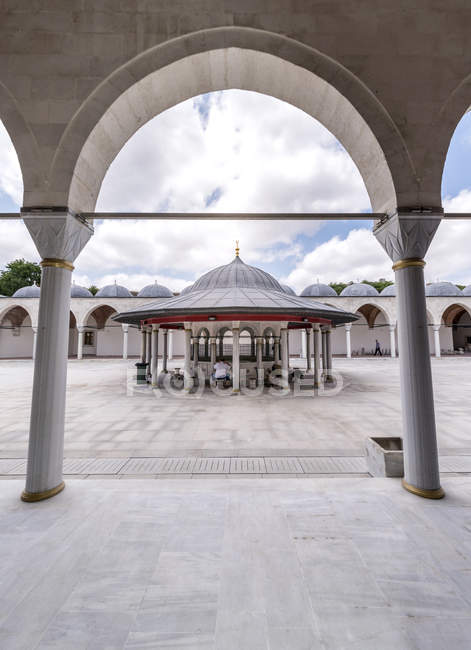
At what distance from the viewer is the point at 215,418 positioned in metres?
8.00

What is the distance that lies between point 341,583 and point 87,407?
8784 millimetres

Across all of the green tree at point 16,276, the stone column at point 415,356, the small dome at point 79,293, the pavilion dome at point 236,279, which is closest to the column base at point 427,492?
the stone column at point 415,356

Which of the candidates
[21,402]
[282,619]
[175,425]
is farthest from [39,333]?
[21,402]

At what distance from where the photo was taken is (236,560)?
2.52 m

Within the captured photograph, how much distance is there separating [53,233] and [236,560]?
383cm

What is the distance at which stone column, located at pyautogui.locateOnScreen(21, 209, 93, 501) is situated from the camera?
3.50 metres

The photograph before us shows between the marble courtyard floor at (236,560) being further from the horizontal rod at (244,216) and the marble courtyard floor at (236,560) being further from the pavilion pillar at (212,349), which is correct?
the pavilion pillar at (212,349)

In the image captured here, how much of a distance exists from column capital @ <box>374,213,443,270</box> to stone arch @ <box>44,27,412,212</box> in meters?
0.18

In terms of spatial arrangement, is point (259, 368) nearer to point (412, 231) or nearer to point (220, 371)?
point (220, 371)

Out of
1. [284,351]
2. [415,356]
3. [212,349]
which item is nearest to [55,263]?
[415,356]

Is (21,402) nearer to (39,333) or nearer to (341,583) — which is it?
(39,333)

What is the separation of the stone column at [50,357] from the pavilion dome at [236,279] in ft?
33.8

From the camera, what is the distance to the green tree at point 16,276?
45.2 m

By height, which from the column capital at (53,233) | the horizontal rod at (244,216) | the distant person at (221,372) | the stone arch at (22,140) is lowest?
the distant person at (221,372)
